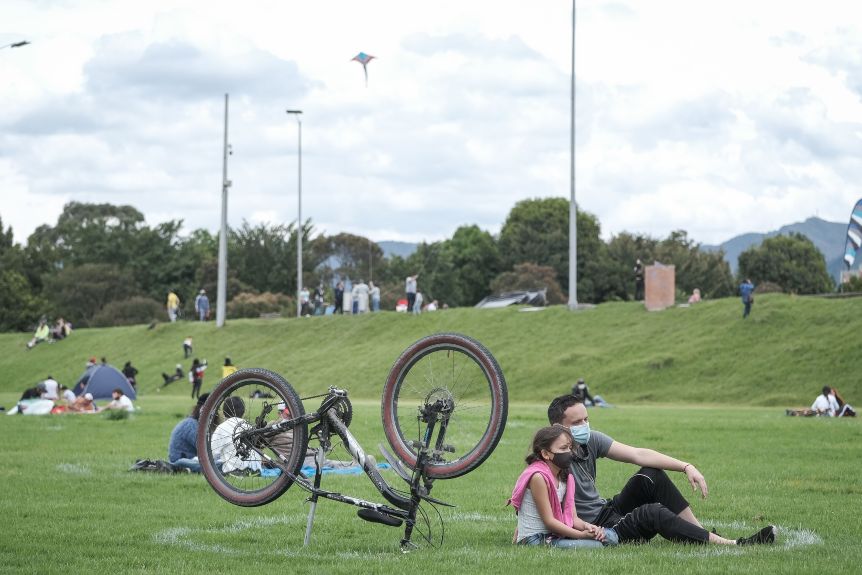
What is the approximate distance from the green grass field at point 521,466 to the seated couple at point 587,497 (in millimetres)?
271

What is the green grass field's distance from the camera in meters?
9.83

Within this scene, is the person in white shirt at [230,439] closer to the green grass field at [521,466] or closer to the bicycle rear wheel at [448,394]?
the green grass field at [521,466]

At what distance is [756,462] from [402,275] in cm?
10519

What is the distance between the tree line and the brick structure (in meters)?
36.1

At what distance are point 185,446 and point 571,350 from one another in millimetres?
42176

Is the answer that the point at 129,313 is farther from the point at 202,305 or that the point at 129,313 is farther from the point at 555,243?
the point at 555,243

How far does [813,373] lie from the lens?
4806 cm

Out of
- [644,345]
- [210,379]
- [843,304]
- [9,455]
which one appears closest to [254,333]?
[210,379]

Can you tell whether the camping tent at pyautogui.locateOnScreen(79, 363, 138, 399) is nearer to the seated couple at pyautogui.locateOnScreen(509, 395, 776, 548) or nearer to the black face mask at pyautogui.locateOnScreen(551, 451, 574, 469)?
the seated couple at pyautogui.locateOnScreen(509, 395, 776, 548)

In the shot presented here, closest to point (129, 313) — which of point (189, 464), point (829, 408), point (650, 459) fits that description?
point (829, 408)

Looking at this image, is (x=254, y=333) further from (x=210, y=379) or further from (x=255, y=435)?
(x=255, y=435)

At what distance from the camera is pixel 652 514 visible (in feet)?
34.2

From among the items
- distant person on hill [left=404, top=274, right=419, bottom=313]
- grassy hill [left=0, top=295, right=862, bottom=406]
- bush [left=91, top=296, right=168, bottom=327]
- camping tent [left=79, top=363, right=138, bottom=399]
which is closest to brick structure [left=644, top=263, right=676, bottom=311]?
grassy hill [left=0, top=295, right=862, bottom=406]

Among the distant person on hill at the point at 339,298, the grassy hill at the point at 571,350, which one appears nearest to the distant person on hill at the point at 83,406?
the grassy hill at the point at 571,350
